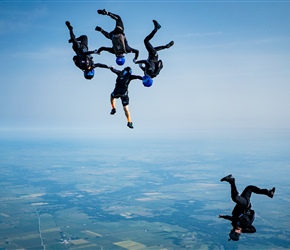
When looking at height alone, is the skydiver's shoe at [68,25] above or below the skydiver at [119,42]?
above

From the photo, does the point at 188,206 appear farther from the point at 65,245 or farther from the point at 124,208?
the point at 65,245

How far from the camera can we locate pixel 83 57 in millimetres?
9031

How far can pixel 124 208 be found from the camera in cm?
16338

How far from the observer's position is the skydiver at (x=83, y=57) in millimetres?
8992

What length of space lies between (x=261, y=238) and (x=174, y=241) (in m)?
29.2

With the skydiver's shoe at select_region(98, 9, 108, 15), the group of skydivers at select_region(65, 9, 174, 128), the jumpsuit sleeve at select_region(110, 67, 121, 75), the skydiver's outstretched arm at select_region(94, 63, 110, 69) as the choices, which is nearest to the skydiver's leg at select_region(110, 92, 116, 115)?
the group of skydivers at select_region(65, 9, 174, 128)

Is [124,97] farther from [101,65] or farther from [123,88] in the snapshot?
[101,65]

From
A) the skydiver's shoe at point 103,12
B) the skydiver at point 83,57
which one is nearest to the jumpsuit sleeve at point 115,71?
the skydiver at point 83,57

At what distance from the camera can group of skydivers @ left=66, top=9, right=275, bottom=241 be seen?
27.1 ft

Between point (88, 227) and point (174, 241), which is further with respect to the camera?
point (88, 227)

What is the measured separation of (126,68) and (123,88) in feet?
1.79

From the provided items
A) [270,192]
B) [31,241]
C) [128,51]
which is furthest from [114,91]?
[31,241]

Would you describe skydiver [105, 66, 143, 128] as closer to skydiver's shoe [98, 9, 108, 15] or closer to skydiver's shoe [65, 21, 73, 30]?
skydiver's shoe [65, 21, 73, 30]

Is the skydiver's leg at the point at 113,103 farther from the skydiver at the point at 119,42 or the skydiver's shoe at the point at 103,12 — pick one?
the skydiver's shoe at the point at 103,12
